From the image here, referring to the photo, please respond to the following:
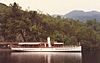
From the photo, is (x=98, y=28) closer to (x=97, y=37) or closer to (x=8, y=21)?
(x=97, y=37)

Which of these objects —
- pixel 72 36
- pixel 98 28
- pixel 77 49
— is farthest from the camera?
pixel 98 28

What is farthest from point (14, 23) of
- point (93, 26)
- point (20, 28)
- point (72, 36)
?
point (93, 26)

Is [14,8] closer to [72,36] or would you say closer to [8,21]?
[8,21]

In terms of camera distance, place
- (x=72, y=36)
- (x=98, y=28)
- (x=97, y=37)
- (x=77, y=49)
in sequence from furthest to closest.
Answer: (x=98, y=28), (x=97, y=37), (x=72, y=36), (x=77, y=49)

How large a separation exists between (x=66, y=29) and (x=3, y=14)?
990 inches

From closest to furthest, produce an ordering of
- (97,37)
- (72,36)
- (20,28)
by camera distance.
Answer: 1. (20,28)
2. (72,36)
3. (97,37)

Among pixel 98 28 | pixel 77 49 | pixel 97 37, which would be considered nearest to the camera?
pixel 77 49

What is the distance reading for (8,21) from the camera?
118 meters

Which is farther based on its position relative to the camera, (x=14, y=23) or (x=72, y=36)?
(x=72, y=36)

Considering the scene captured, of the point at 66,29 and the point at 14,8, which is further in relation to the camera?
the point at 66,29

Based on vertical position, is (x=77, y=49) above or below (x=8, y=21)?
below

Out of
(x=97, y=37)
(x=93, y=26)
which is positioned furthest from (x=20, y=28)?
(x=93, y=26)

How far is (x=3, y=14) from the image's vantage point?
121688 millimetres

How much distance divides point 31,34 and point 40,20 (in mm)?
11187
